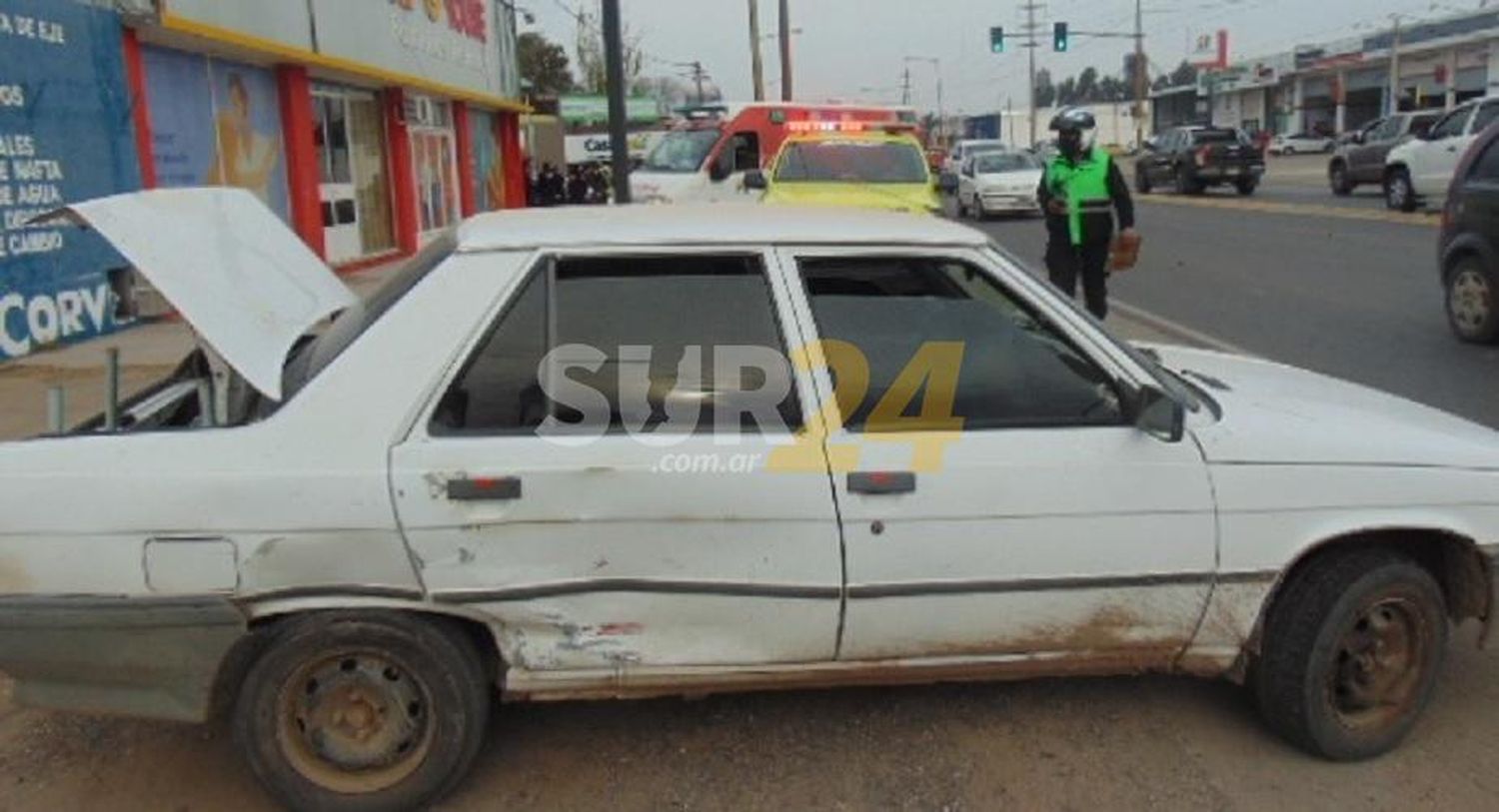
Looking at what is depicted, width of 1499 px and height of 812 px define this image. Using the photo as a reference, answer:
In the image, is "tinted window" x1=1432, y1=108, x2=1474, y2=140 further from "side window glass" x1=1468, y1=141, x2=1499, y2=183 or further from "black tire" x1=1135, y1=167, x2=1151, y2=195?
"side window glass" x1=1468, y1=141, x2=1499, y2=183

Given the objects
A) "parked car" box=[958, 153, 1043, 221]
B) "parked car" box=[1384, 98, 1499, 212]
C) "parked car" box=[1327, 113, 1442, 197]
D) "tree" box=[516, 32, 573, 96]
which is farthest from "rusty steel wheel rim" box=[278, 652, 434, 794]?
"tree" box=[516, 32, 573, 96]

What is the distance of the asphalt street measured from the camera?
7.77m

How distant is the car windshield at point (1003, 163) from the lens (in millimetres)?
24141

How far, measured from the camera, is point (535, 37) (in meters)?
67.1

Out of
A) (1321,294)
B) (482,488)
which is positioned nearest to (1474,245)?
(1321,294)

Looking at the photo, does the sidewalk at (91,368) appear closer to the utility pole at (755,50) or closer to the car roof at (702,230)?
the car roof at (702,230)

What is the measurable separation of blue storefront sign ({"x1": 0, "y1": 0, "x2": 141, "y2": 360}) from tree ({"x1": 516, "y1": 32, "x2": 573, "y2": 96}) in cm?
5470

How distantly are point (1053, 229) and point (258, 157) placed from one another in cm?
985

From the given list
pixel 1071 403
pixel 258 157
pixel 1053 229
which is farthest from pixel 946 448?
pixel 258 157

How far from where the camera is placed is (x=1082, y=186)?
748 cm

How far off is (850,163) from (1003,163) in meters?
13.5

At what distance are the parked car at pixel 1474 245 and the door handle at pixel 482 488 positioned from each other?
8016 mm

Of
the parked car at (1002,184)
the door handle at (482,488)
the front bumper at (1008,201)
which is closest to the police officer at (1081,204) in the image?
the door handle at (482,488)

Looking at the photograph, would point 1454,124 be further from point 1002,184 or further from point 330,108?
point 330,108
